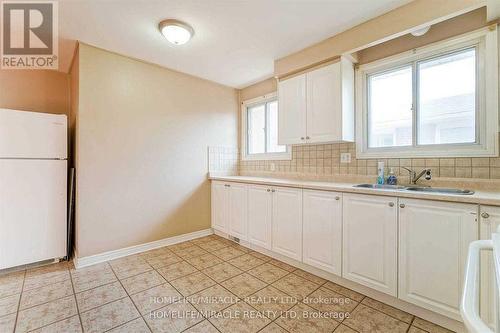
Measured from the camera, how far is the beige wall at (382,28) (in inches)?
68.9

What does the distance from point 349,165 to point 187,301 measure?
2.11 meters

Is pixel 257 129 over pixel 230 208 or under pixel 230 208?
over

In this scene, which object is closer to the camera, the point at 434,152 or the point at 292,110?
the point at 434,152

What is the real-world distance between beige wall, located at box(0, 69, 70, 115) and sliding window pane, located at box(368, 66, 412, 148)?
402cm

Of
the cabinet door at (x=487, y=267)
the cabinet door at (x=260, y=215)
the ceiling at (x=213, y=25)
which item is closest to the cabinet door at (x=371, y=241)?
the cabinet door at (x=487, y=267)

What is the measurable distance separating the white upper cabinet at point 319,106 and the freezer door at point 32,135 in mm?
2560

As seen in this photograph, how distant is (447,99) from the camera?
2041mm

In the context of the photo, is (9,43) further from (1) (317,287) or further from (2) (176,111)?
(1) (317,287)

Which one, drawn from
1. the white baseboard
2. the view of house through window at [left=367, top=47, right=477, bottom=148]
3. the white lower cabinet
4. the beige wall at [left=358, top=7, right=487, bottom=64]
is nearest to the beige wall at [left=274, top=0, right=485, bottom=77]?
the beige wall at [left=358, top=7, right=487, bottom=64]

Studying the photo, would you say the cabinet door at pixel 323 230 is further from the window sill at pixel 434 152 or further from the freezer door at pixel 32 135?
the freezer door at pixel 32 135

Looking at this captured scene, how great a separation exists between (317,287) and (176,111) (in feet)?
9.09

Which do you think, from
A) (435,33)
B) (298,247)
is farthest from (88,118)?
(435,33)

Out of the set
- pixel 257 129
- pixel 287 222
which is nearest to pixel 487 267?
pixel 287 222

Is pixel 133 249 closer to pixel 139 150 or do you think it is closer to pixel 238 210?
pixel 139 150
